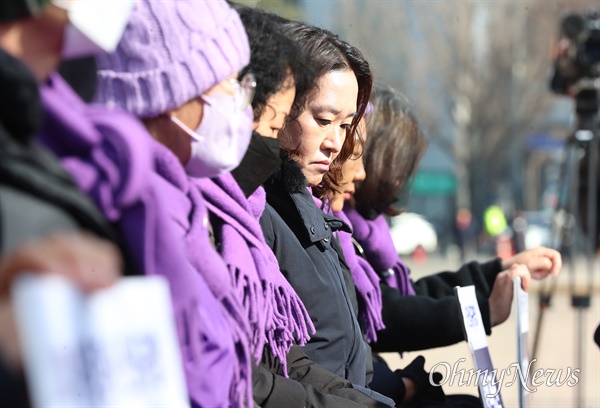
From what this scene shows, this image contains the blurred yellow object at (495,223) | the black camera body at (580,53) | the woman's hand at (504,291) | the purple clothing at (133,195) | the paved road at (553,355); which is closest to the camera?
the purple clothing at (133,195)

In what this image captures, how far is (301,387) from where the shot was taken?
2.27 m

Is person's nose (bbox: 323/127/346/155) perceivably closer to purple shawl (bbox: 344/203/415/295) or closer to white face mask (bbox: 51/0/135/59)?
purple shawl (bbox: 344/203/415/295)

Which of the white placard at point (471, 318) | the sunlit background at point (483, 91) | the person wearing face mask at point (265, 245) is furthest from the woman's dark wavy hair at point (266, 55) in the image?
the sunlit background at point (483, 91)

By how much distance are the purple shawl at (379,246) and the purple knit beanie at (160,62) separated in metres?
2.10

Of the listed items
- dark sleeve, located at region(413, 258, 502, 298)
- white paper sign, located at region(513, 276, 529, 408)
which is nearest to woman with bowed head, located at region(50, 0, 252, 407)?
white paper sign, located at region(513, 276, 529, 408)

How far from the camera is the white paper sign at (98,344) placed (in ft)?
3.73

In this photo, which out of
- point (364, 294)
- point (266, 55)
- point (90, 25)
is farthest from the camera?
point (364, 294)

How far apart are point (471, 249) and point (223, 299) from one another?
2468 centimetres

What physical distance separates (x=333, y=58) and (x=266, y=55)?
76cm

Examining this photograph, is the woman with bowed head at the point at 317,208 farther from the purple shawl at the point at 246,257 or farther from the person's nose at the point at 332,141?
the purple shawl at the point at 246,257

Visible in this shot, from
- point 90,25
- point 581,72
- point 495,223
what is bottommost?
point 495,223

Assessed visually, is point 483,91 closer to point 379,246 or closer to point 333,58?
point 379,246

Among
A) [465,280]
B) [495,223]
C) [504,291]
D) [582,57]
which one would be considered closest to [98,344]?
[504,291]

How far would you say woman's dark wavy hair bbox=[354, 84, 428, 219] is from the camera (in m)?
3.84
